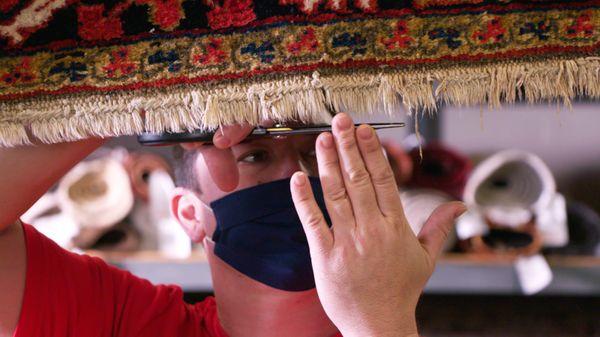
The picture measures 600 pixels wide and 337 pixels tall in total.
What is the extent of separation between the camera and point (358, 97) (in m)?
0.67

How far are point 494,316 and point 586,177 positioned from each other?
20.9 inches

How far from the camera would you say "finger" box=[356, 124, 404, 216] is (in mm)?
Answer: 674

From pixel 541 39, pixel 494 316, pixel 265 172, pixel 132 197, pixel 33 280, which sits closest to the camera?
pixel 541 39

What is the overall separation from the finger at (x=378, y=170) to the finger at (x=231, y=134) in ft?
0.48

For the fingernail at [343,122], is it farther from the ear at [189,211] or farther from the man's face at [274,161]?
the ear at [189,211]

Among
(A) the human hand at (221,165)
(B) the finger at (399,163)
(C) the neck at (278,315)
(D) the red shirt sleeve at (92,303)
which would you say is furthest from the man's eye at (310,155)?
(B) the finger at (399,163)

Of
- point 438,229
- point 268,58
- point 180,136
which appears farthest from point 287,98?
point 438,229

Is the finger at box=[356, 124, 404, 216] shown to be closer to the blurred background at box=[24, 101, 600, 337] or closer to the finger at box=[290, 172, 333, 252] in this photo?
the finger at box=[290, 172, 333, 252]

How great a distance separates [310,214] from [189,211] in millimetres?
497

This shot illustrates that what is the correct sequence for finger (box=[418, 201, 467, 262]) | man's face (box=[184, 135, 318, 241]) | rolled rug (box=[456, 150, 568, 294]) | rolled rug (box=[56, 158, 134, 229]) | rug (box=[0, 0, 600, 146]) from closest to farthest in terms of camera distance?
1. rug (box=[0, 0, 600, 146])
2. finger (box=[418, 201, 467, 262])
3. man's face (box=[184, 135, 318, 241])
4. rolled rug (box=[456, 150, 568, 294])
5. rolled rug (box=[56, 158, 134, 229])

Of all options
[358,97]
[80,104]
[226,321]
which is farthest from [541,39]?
[226,321]

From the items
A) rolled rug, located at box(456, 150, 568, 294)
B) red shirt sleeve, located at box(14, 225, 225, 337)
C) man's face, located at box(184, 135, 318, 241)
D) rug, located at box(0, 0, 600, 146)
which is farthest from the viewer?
rolled rug, located at box(456, 150, 568, 294)

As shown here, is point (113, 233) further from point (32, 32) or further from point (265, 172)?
point (32, 32)

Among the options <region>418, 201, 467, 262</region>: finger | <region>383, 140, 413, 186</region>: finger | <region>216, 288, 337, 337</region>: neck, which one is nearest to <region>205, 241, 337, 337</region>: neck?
<region>216, 288, 337, 337</region>: neck
